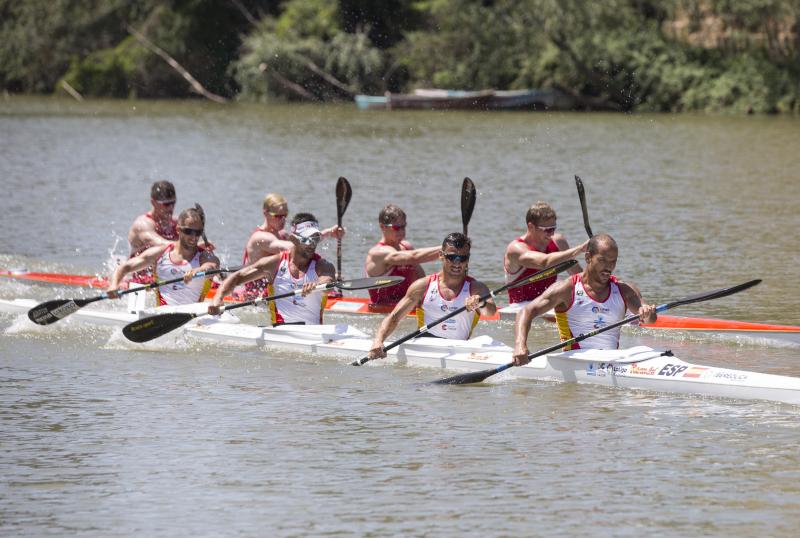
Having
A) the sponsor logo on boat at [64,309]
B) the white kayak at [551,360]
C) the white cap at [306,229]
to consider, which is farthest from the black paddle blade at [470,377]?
the sponsor logo on boat at [64,309]

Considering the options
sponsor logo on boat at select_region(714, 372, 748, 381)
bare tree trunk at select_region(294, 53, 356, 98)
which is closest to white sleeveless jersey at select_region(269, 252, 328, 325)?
sponsor logo on boat at select_region(714, 372, 748, 381)

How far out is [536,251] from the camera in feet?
50.0

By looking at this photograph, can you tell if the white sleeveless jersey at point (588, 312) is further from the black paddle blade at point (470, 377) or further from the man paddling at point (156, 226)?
the man paddling at point (156, 226)

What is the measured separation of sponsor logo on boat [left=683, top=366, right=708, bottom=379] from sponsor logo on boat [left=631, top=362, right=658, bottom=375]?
0.28m

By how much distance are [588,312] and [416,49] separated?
46.5 m

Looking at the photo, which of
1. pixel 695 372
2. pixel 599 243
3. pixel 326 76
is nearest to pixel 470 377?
pixel 599 243

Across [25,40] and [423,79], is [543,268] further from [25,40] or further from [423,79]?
[25,40]

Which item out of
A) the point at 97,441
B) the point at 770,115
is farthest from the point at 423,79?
the point at 97,441

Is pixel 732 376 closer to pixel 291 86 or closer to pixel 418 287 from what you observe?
pixel 418 287

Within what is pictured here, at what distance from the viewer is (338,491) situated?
9.71 meters

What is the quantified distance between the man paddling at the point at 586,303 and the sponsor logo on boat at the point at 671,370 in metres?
0.55

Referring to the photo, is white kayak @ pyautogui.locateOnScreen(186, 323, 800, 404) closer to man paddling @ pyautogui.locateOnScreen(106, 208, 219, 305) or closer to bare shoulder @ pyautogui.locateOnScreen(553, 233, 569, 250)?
man paddling @ pyautogui.locateOnScreen(106, 208, 219, 305)

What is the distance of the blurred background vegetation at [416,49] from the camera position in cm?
5197

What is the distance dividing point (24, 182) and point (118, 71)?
1363 inches
